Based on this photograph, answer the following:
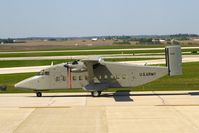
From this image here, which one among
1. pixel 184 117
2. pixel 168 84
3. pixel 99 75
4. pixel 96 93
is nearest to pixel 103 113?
pixel 184 117

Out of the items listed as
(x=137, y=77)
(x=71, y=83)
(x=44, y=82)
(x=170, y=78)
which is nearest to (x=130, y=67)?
(x=137, y=77)

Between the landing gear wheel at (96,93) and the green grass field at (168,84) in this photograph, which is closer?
the landing gear wheel at (96,93)

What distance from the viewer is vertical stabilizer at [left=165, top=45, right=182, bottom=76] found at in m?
26.5

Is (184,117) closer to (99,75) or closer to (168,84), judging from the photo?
(99,75)

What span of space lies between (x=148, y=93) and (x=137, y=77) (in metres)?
1.48

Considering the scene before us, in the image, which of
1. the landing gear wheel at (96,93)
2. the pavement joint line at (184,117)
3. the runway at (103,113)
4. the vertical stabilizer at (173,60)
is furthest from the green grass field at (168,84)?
the pavement joint line at (184,117)

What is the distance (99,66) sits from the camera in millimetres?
27031

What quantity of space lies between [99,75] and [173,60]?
183 inches

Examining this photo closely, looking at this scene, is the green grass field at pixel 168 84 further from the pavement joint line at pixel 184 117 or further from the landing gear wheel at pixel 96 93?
the pavement joint line at pixel 184 117

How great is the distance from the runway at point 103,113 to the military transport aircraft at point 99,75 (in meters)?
0.69

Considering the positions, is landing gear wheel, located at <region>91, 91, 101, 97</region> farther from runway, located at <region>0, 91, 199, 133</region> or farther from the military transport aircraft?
runway, located at <region>0, 91, 199, 133</region>

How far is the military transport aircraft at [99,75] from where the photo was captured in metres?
26.7

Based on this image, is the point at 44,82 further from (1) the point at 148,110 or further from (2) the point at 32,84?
(1) the point at 148,110

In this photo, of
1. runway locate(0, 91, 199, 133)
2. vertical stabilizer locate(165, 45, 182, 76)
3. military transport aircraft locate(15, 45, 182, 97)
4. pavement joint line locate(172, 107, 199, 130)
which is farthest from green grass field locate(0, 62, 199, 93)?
pavement joint line locate(172, 107, 199, 130)
